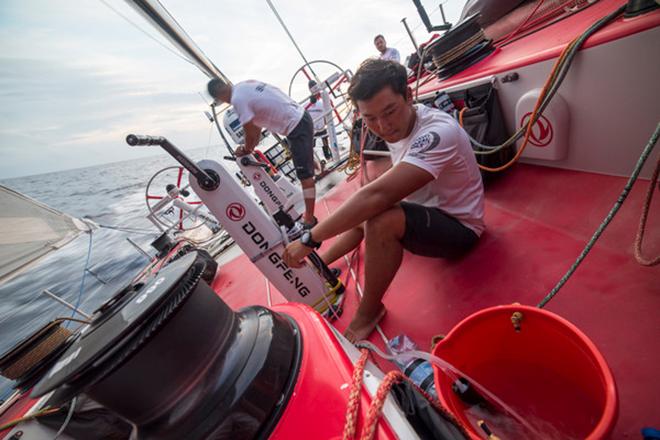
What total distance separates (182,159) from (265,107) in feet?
5.38

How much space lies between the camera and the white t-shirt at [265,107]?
7.97ft

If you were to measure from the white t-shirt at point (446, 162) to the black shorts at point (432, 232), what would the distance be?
72mm

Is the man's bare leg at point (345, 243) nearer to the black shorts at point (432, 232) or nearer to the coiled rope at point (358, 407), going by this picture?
the black shorts at point (432, 232)

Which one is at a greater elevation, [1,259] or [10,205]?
[10,205]

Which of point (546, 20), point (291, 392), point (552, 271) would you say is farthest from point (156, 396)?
point (546, 20)

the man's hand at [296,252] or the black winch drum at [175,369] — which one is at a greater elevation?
the black winch drum at [175,369]

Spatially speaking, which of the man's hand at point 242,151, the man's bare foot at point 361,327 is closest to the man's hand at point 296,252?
the man's bare foot at point 361,327

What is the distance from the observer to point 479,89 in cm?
169

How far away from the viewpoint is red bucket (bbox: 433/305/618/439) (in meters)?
0.57

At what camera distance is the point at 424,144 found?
1000 mm

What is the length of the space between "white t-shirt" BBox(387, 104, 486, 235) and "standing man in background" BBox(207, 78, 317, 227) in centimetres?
139

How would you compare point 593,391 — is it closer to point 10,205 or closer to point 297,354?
point 297,354

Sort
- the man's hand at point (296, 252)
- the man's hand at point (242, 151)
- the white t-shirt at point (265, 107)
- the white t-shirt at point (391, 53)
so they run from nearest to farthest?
the man's hand at point (296, 252) → the white t-shirt at point (265, 107) → the man's hand at point (242, 151) → the white t-shirt at point (391, 53)

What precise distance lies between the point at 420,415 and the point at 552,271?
106 centimetres
